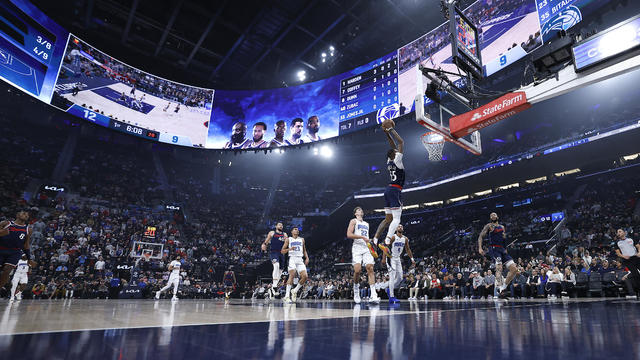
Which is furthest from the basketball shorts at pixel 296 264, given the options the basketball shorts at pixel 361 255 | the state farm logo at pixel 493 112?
the state farm logo at pixel 493 112

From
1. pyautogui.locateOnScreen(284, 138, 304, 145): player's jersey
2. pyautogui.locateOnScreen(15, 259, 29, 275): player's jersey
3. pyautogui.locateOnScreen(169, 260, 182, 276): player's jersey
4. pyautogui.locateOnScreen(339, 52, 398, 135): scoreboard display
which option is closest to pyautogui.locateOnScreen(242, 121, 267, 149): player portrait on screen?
pyautogui.locateOnScreen(284, 138, 304, 145): player's jersey

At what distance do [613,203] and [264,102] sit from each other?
868 inches

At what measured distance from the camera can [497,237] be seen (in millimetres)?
7996

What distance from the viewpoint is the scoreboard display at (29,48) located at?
16.6 meters

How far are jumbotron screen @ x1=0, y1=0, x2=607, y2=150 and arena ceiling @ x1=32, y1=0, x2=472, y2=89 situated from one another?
246cm

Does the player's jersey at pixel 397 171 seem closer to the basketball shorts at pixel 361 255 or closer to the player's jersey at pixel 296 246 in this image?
the basketball shorts at pixel 361 255

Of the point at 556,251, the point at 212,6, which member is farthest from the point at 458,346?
the point at 212,6

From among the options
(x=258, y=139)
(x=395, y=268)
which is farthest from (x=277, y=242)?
(x=258, y=139)

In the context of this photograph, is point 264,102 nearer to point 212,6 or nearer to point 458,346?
point 212,6

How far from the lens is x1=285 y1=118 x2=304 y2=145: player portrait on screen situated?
72.7ft

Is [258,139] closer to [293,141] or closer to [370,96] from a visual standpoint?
[293,141]

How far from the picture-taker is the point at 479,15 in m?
15.0

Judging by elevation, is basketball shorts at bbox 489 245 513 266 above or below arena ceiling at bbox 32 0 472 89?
below

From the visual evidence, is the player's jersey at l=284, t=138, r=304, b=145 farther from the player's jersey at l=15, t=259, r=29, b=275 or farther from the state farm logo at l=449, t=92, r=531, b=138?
the player's jersey at l=15, t=259, r=29, b=275
